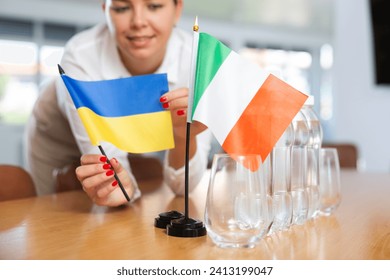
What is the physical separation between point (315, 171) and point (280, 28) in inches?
239

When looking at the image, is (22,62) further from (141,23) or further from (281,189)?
(281,189)

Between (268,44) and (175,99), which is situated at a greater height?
(268,44)

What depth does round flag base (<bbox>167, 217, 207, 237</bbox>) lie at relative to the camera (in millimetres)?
858

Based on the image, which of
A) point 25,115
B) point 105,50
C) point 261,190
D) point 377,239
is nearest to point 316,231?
point 377,239

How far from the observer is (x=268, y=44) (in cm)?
686

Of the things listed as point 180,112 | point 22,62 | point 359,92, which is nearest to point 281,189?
point 180,112

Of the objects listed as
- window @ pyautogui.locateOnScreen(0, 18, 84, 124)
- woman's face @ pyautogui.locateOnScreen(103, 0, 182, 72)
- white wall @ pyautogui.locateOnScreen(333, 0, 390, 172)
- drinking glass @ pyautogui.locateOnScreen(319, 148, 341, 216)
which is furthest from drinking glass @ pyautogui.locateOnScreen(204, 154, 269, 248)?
window @ pyautogui.locateOnScreen(0, 18, 84, 124)

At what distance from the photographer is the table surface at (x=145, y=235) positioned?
2.45ft

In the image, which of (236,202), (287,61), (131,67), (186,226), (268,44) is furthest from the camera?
(287,61)

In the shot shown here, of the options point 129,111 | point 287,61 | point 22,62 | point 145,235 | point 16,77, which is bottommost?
point 145,235

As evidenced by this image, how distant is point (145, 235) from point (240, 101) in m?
0.28

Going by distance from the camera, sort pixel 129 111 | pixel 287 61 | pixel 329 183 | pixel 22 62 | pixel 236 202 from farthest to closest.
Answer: pixel 287 61, pixel 22 62, pixel 329 183, pixel 129 111, pixel 236 202
